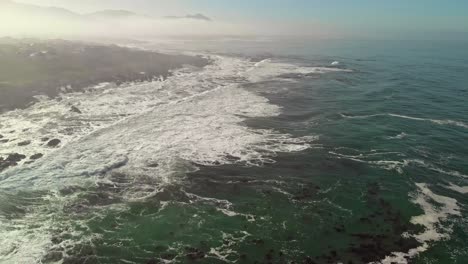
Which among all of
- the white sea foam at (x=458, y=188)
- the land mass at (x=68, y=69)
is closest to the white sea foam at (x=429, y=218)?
the white sea foam at (x=458, y=188)

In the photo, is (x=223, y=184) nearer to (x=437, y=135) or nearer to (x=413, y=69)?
(x=437, y=135)

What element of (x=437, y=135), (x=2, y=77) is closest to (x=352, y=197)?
(x=437, y=135)

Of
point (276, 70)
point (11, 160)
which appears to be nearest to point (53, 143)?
point (11, 160)

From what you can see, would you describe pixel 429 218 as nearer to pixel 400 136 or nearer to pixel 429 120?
pixel 400 136

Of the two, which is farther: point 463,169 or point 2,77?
point 2,77

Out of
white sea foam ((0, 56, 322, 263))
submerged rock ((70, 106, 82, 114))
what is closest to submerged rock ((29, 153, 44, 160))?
white sea foam ((0, 56, 322, 263))

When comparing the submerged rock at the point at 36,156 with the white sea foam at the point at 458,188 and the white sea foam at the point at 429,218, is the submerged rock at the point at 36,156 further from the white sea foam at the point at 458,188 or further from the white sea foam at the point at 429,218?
the white sea foam at the point at 458,188
